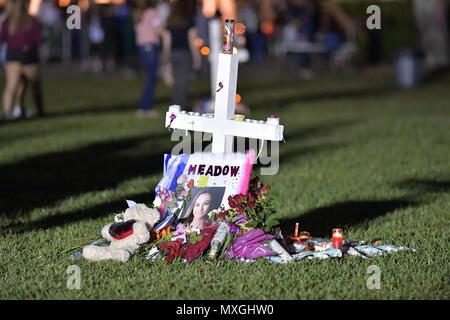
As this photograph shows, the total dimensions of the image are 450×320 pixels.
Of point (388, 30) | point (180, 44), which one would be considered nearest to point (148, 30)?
point (180, 44)

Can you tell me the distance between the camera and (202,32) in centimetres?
2008

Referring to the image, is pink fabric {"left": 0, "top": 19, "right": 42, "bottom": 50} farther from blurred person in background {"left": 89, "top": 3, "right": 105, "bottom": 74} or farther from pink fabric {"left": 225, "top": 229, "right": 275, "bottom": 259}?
blurred person in background {"left": 89, "top": 3, "right": 105, "bottom": 74}

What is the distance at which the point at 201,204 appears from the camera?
588 centimetres

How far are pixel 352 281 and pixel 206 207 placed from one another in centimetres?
115

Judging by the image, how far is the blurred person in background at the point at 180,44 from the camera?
13.6m

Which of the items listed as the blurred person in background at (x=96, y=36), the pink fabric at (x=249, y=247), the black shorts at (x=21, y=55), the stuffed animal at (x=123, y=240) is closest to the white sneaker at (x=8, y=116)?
the black shorts at (x=21, y=55)

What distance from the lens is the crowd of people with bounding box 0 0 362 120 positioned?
557 inches

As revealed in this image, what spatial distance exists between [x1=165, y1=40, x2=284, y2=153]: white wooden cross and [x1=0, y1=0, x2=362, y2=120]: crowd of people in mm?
7282

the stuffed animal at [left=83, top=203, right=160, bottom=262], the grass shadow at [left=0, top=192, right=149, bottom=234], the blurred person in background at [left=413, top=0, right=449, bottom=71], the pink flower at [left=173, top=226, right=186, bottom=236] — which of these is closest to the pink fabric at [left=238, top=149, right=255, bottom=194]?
the pink flower at [left=173, top=226, right=186, bottom=236]

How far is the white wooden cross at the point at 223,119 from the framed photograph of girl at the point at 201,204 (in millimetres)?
365

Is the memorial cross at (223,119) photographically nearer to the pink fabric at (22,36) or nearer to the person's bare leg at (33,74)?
the pink fabric at (22,36)
